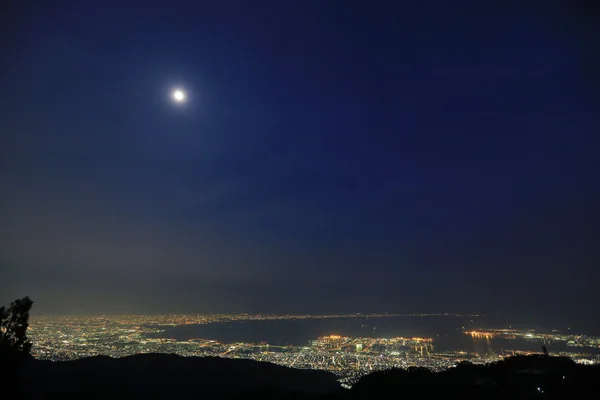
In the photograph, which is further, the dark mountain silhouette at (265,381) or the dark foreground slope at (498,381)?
the dark mountain silhouette at (265,381)

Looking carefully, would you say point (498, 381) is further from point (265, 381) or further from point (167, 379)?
point (167, 379)

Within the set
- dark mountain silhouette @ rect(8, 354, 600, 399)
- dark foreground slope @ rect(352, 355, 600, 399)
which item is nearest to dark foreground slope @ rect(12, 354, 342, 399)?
dark mountain silhouette @ rect(8, 354, 600, 399)

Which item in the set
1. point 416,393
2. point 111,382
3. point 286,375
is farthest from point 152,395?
point 416,393

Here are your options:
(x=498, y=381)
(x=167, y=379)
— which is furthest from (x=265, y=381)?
(x=498, y=381)

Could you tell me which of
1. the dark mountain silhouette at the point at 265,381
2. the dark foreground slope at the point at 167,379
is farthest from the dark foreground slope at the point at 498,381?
the dark foreground slope at the point at 167,379

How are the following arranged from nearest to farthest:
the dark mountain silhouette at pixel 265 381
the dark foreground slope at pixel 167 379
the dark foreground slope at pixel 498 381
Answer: the dark foreground slope at pixel 498 381
the dark mountain silhouette at pixel 265 381
the dark foreground slope at pixel 167 379

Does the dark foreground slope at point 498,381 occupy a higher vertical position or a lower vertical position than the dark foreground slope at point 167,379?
higher

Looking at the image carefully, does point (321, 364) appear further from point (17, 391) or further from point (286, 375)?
point (17, 391)

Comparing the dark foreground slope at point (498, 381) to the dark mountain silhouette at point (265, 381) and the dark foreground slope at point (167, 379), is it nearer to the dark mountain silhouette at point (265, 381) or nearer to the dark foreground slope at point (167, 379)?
the dark mountain silhouette at point (265, 381)
